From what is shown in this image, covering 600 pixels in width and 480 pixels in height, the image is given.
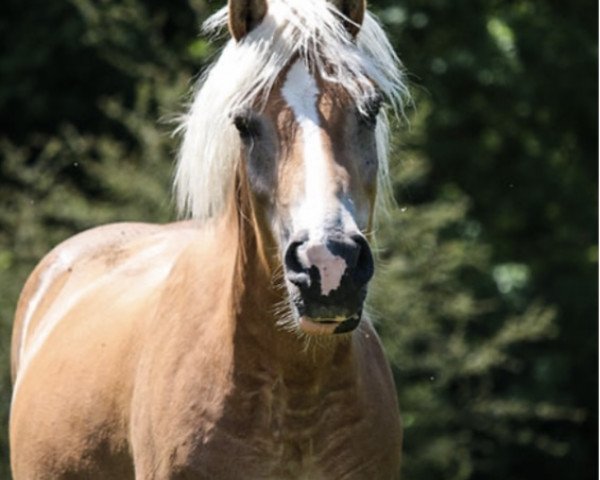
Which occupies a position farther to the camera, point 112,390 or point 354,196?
point 112,390

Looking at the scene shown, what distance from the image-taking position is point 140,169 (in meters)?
11.4

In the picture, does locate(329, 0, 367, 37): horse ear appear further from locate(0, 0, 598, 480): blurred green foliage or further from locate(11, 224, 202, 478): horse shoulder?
locate(0, 0, 598, 480): blurred green foliage

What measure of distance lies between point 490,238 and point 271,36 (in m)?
10.6

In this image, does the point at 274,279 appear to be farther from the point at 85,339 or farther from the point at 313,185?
the point at 85,339

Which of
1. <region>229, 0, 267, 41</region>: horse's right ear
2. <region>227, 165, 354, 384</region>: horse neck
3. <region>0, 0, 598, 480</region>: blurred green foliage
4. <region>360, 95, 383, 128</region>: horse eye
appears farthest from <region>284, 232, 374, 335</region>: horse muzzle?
<region>0, 0, 598, 480</region>: blurred green foliage

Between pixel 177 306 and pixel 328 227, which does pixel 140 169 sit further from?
pixel 328 227

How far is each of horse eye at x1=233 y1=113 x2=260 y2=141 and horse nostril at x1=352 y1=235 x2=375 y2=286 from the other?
21.0 inches

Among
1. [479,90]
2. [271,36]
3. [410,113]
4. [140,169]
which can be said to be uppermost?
[271,36]

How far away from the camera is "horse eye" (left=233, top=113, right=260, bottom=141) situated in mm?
4488

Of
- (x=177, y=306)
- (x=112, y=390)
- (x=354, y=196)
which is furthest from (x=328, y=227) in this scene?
(x=112, y=390)

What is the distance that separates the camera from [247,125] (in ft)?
14.8

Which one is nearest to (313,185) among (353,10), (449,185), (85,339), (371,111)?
(371,111)

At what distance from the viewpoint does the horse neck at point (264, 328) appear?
463cm

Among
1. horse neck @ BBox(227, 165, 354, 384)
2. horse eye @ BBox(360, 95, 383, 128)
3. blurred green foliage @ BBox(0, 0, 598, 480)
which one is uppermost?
horse eye @ BBox(360, 95, 383, 128)
